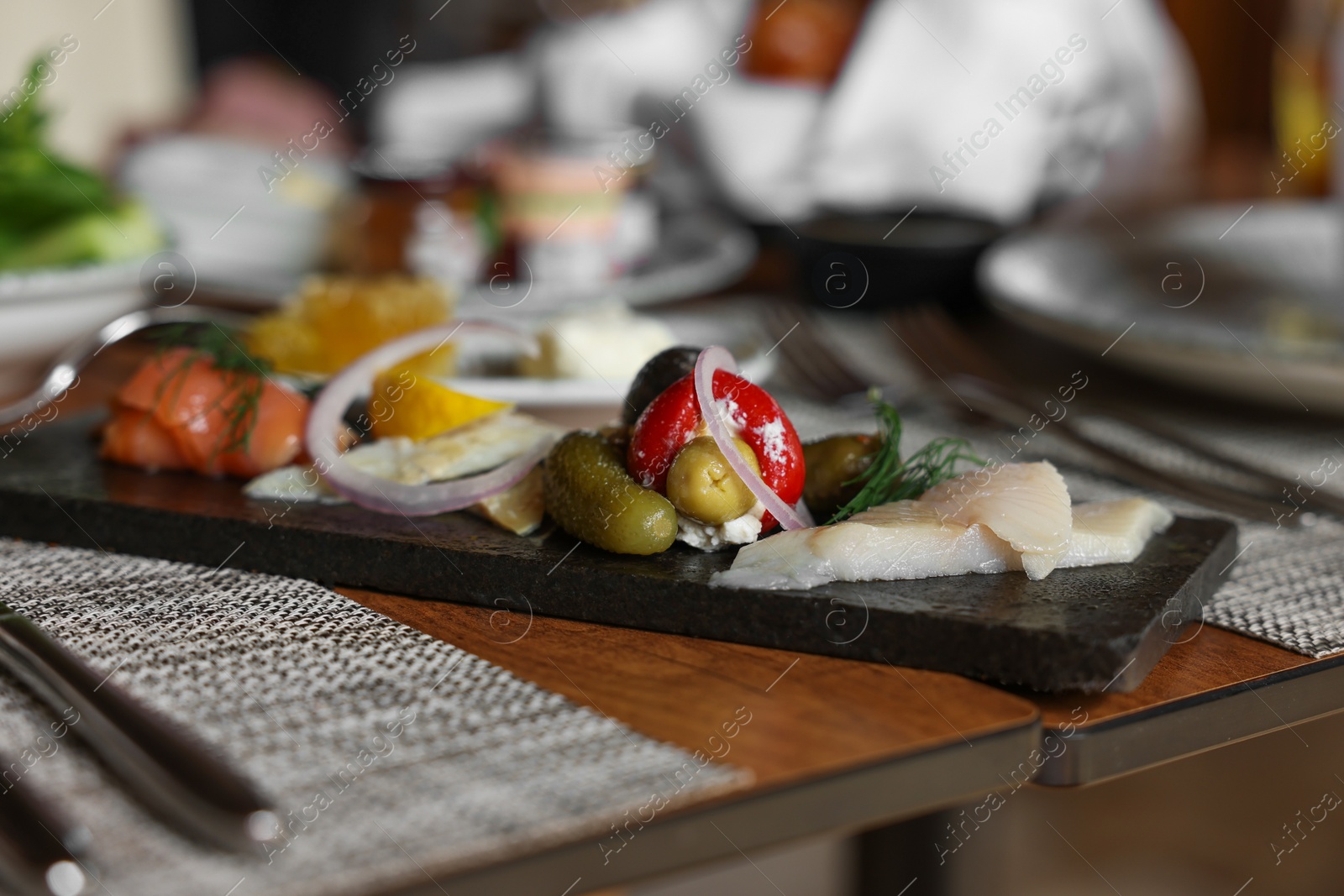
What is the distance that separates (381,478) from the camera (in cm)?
112

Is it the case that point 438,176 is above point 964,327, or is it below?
above

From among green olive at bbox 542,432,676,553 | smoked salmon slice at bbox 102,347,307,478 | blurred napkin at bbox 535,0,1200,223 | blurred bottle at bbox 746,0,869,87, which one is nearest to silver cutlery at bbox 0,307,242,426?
smoked salmon slice at bbox 102,347,307,478

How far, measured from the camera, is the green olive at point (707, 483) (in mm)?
966

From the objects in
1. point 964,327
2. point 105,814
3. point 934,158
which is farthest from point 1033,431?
point 934,158

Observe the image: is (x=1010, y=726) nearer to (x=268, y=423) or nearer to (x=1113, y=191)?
Answer: (x=268, y=423)

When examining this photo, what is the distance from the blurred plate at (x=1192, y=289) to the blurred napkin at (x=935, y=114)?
0.50 metres

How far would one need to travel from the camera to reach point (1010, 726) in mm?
772

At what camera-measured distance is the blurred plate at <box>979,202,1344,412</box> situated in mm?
1587

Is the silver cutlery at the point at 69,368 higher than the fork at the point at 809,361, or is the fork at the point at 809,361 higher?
the silver cutlery at the point at 69,368

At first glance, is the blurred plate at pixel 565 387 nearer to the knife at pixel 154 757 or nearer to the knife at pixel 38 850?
the knife at pixel 154 757

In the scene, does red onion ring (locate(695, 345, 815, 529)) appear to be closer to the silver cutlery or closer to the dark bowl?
the silver cutlery

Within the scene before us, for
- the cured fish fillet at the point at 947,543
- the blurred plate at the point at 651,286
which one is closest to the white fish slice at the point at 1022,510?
the cured fish fillet at the point at 947,543

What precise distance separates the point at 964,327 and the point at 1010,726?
156 cm

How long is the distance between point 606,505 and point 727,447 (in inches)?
4.3
